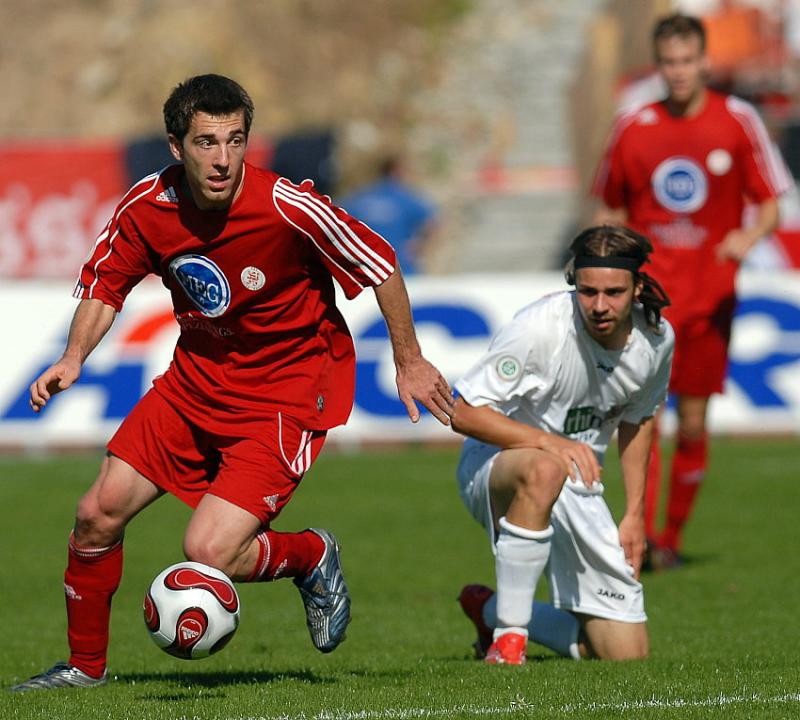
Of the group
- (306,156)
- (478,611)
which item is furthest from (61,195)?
(478,611)

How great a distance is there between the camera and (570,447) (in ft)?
20.1

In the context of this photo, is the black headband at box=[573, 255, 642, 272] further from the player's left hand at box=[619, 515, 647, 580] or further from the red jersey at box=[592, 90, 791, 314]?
the red jersey at box=[592, 90, 791, 314]

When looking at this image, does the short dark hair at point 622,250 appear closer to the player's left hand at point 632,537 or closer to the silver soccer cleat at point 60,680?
the player's left hand at point 632,537

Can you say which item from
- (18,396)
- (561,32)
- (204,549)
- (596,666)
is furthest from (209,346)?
(561,32)

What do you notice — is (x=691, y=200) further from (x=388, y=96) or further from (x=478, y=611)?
(x=388, y=96)

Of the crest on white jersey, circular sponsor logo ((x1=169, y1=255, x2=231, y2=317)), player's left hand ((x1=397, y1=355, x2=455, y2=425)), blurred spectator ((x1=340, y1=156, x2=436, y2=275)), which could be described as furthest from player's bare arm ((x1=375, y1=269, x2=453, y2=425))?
blurred spectator ((x1=340, y1=156, x2=436, y2=275))

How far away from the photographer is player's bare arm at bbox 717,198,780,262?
28.5 feet

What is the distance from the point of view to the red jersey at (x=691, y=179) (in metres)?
9.05

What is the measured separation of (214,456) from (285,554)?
45 cm

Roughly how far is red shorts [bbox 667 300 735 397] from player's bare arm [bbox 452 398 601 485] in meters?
3.01

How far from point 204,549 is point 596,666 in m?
1.54

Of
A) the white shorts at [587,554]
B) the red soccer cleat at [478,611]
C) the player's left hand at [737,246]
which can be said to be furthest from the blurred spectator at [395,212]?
the white shorts at [587,554]

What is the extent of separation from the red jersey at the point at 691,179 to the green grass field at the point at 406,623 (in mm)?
1601

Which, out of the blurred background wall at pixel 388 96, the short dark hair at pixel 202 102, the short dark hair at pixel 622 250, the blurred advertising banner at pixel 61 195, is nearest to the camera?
the short dark hair at pixel 202 102
